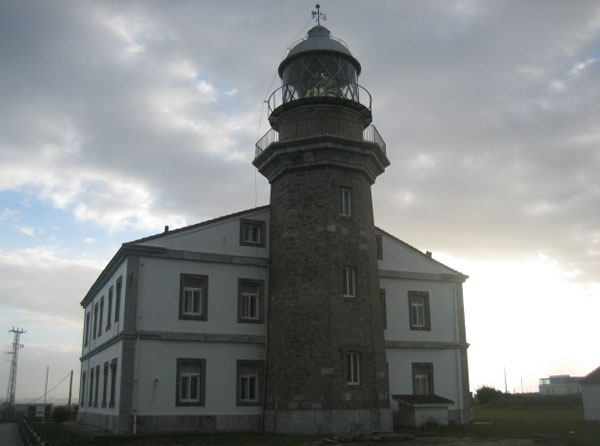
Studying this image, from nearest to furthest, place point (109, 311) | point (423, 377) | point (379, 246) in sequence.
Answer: point (109, 311)
point (423, 377)
point (379, 246)

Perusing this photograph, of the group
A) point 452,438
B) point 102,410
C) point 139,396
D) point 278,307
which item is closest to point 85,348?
point 102,410

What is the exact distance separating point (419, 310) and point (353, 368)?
24.2 feet

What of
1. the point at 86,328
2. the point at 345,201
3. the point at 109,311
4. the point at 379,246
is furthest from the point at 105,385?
the point at 379,246

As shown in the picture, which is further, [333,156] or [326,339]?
[333,156]

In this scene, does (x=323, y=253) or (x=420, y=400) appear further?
(x=420, y=400)

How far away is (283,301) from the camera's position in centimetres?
2303

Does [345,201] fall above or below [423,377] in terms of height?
above

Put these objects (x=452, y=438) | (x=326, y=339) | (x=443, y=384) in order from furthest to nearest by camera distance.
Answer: (x=443, y=384)
(x=326, y=339)
(x=452, y=438)

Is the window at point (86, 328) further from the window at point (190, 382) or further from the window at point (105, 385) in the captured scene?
the window at point (190, 382)

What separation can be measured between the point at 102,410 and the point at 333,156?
1456cm

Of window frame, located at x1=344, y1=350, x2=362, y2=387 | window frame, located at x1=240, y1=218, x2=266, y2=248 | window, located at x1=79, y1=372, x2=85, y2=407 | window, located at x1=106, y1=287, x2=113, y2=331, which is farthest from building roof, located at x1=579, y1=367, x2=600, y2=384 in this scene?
window, located at x1=79, y1=372, x2=85, y2=407

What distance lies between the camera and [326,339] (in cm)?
2155

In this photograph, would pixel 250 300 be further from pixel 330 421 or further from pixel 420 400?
pixel 420 400

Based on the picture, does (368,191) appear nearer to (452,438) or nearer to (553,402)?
(452,438)
